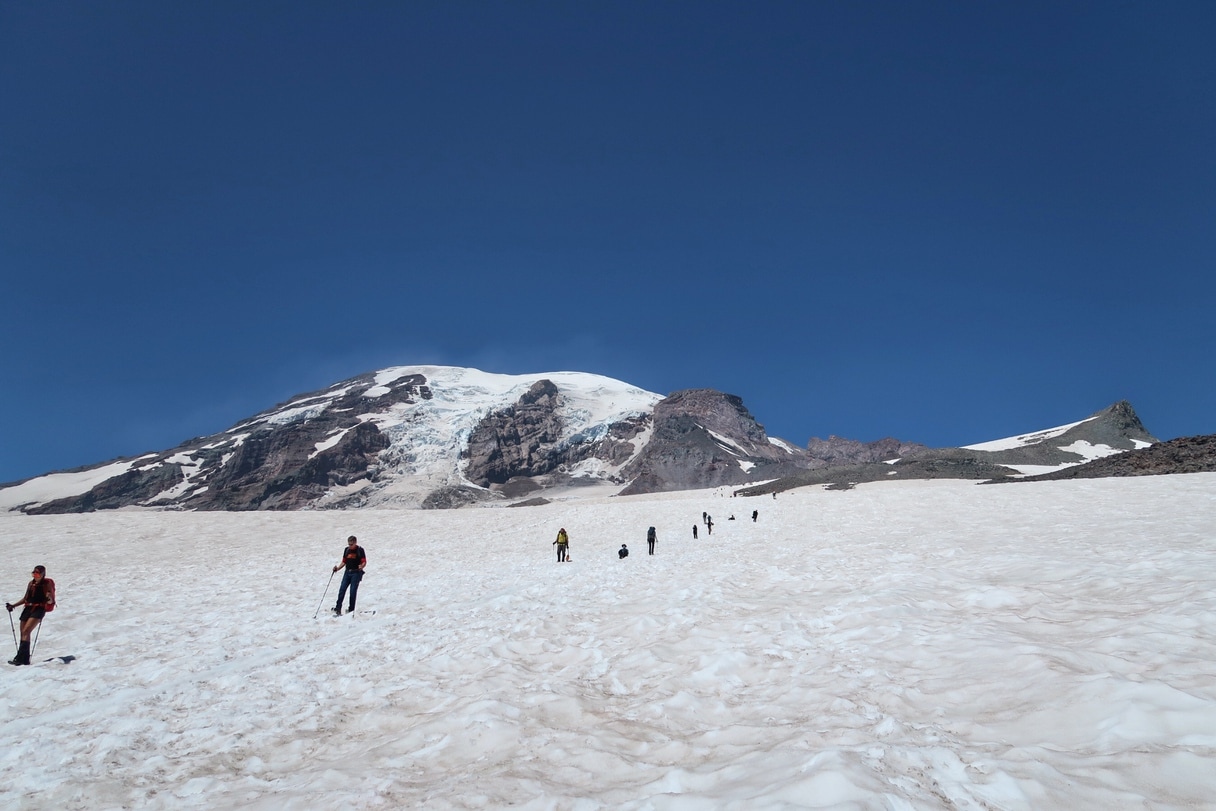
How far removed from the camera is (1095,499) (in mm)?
24531

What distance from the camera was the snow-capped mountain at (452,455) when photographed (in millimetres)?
117625

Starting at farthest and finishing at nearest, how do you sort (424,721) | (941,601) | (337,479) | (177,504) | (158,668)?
(337,479)
(177,504)
(941,601)
(158,668)
(424,721)

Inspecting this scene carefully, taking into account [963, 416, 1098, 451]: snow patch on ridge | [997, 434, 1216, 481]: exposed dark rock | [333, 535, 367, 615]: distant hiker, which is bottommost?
[333, 535, 367, 615]: distant hiker

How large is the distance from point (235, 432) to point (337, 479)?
208ft

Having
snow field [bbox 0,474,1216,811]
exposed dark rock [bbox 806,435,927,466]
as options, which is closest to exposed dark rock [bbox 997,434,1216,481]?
snow field [bbox 0,474,1216,811]

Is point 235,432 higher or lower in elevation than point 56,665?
higher

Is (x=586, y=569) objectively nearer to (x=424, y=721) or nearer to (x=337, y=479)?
(x=424, y=721)

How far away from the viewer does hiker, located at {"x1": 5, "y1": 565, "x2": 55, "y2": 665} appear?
9.02 metres

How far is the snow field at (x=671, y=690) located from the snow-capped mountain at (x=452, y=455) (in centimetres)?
8341

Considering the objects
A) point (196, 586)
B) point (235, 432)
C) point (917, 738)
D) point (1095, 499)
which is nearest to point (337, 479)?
point (235, 432)

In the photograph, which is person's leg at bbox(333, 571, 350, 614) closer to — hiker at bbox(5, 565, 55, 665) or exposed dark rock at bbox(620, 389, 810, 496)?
hiker at bbox(5, 565, 55, 665)

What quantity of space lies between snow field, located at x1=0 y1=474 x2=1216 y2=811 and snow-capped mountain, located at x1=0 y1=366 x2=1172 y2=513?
83.4 meters

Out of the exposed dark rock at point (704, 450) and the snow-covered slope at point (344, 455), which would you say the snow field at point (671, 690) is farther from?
the snow-covered slope at point (344, 455)

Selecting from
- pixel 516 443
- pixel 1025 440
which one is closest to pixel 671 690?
pixel 1025 440
